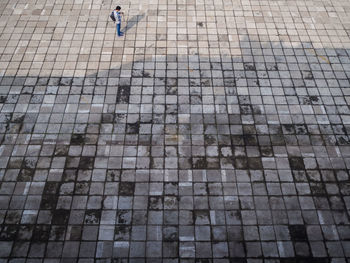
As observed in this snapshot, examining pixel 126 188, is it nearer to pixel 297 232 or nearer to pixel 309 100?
pixel 297 232

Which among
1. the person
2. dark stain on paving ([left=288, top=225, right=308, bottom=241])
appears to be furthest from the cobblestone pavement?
the person

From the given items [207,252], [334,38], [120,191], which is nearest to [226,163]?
[207,252]

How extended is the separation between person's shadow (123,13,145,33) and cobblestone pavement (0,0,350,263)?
0.28 feet

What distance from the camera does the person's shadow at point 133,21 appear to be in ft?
36.1

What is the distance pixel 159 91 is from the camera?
9203 millimetres

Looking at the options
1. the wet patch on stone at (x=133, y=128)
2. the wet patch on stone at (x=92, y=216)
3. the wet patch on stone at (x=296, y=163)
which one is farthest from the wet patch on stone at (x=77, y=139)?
the wet patch on stone at (x=296, y=163)

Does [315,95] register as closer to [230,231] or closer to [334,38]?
[334,38]

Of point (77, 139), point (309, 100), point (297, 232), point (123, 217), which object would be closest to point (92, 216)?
point (123, 217)

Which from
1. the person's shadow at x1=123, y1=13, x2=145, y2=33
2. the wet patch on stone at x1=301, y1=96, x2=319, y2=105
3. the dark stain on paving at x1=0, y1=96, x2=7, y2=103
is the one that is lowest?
the wet patch on stone at x1=301, y1=96, x2=319, y2=105

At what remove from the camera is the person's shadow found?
10993mm

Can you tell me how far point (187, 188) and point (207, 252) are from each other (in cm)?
168

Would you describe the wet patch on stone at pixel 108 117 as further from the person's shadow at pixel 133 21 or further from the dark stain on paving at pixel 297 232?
the dark stain on paving at pixel 297 232

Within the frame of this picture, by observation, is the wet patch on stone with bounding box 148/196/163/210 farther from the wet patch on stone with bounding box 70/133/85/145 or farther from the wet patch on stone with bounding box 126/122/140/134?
the wet patch on stone with bounding box 70/133/85/145

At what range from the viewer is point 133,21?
11258mm
